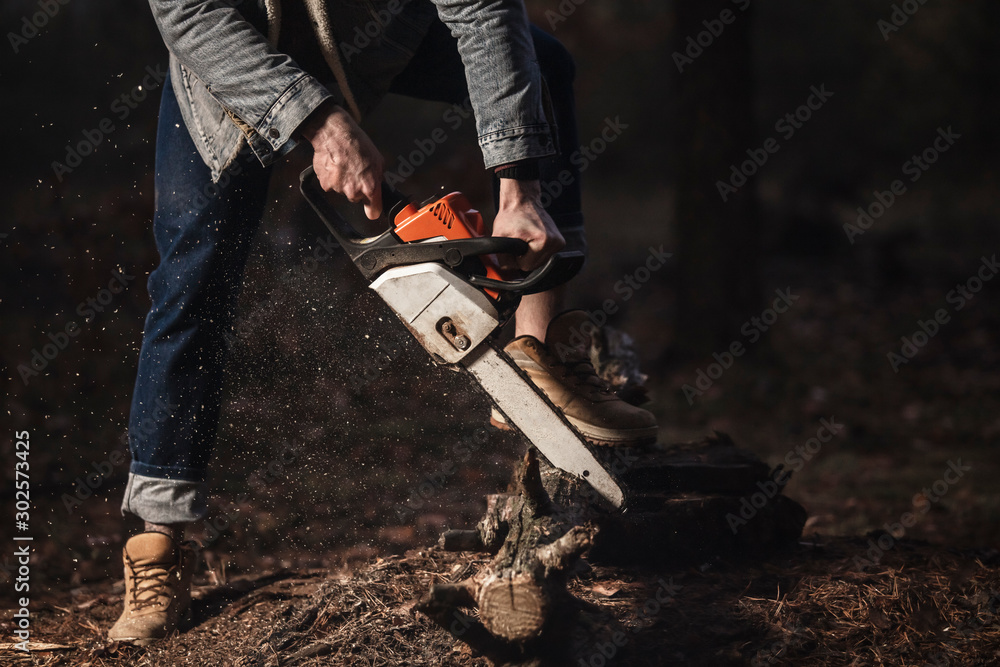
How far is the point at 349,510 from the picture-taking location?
11.5 feet

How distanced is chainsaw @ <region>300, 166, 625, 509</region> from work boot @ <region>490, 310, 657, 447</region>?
1.20 feet

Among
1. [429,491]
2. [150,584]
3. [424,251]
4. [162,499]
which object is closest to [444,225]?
[424,251]

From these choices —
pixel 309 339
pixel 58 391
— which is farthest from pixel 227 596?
pixel 58 391

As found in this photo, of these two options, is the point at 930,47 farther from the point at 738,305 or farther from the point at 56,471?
the point at 56,471

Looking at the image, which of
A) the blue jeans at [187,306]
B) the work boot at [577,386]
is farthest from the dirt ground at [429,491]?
the blue jeans at [187,306]

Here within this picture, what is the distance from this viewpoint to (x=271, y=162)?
196 centimetres
